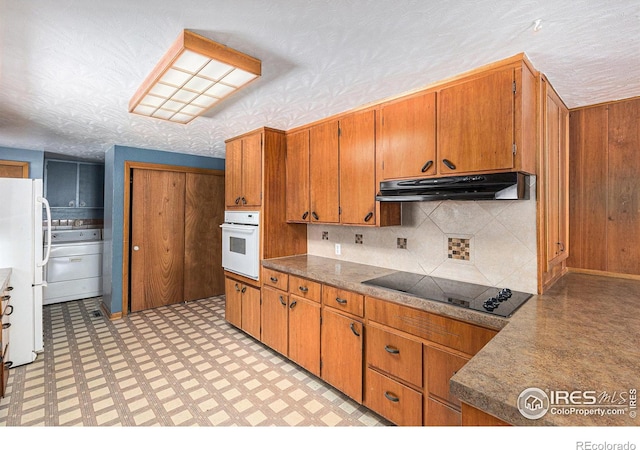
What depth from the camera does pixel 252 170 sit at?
308 cm

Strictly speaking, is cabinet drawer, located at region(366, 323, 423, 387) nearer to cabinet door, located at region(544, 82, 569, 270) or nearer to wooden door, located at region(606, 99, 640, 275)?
cabinet door, located at region(544, 82, 569, 270)

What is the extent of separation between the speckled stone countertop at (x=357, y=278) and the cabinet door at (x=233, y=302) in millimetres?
655

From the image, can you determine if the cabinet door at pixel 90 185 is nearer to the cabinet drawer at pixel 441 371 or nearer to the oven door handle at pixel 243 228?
the oven door handle at pixel 243 228

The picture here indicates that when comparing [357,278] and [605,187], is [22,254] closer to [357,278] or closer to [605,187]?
[357,278]

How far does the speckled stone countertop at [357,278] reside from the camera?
154 cm

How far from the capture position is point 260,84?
2000mm

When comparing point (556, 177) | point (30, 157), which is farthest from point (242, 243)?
point (30, 157)

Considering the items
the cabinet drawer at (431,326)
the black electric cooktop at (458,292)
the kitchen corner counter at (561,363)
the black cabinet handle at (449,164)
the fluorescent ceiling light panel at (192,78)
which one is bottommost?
the cabinet drawer at (431,326)

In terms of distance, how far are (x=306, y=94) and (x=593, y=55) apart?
5.23ft

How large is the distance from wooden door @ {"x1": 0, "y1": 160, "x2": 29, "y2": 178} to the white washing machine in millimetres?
971

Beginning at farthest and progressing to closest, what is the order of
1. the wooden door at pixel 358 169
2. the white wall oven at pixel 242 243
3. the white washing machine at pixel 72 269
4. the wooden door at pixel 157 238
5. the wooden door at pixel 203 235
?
the wooden door at pixel 203 235
the white washing machine at pixel 72 269
the wooden door at pixel 157 238
the white wall oven at pixel 242 243
the wooden door at pixel 358 169

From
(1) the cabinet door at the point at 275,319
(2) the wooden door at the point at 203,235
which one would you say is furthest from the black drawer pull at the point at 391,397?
(2) the wooden door at the point at 203,235

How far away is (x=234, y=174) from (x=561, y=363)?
10.2ft
